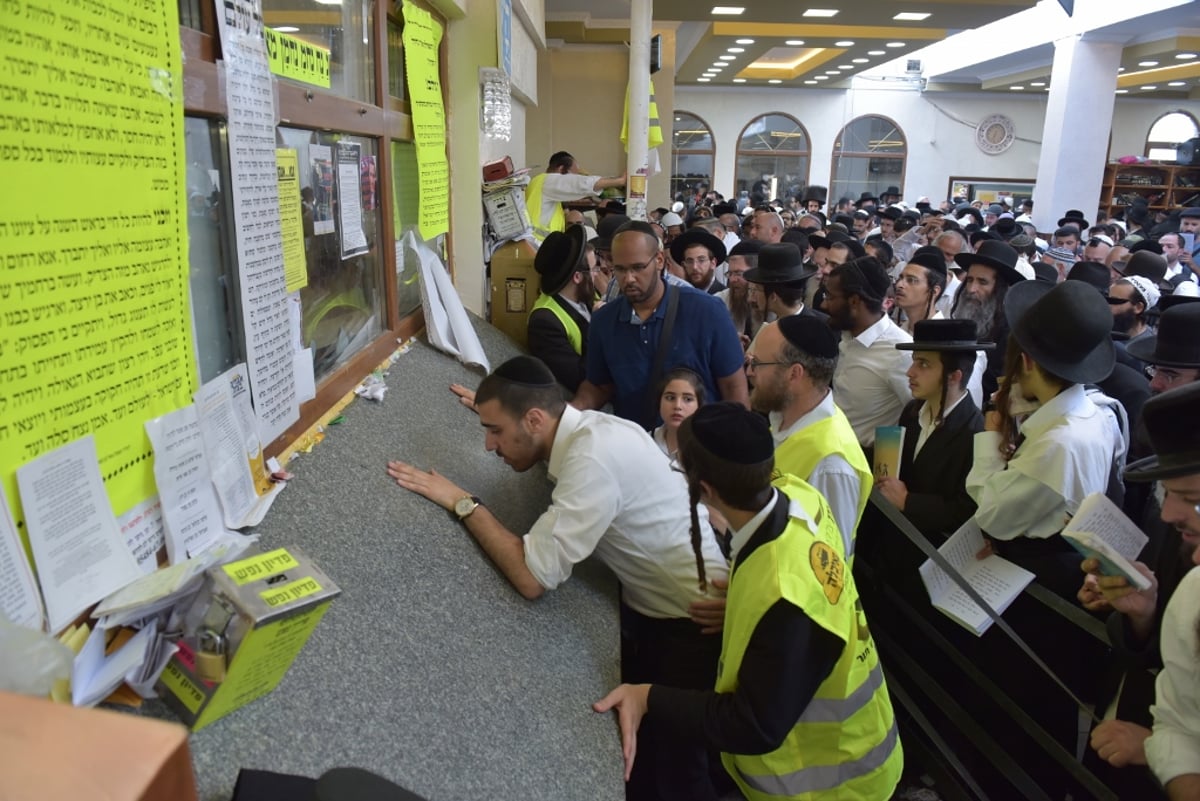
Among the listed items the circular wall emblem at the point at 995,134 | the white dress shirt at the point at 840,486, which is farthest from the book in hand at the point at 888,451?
the circular wall emblem at the point at 995,134

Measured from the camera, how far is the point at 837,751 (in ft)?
6.32

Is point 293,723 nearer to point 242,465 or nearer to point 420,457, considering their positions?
point 242,465

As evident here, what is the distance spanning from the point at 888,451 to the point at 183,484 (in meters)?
2.55

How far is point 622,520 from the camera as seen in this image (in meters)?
2.16

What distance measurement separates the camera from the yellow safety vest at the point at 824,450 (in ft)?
8.13

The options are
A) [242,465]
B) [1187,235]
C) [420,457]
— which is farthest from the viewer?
[1187,235]

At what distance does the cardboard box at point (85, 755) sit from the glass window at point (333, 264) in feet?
4.74

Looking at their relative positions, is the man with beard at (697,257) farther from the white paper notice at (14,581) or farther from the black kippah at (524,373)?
the white paper notice at (14,581)

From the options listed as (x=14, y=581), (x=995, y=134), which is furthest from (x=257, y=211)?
(x=995, y=134)

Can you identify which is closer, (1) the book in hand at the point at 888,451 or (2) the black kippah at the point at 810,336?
(2) the black kippah at the point at 810,336

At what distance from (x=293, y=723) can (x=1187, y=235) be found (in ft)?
37.2

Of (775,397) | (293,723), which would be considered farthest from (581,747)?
(775,397)

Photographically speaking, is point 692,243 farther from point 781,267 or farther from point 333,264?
point 333,264

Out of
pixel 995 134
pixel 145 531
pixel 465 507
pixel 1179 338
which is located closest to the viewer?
pixel 145 531
